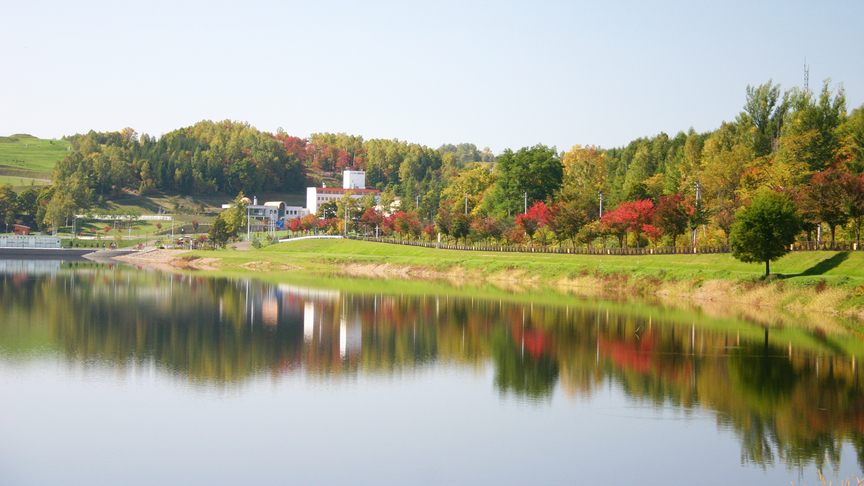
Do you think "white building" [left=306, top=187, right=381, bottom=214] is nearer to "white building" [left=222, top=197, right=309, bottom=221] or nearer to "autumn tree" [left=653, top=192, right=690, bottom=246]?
"white building" [left=222, top=197, right=309, bottom=221]

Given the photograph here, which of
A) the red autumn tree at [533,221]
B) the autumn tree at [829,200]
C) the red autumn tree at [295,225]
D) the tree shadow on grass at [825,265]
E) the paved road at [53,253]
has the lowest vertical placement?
the paved road at [53,253]

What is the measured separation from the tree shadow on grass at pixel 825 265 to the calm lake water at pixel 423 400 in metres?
11.7

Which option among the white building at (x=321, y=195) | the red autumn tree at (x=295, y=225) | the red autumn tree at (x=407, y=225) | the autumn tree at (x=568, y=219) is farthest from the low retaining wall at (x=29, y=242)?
the autumn tree at (x=568, y=219)

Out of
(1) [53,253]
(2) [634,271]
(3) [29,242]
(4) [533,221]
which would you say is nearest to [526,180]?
(4) [533,221]

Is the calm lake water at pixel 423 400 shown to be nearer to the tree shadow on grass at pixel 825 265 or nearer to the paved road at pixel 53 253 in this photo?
the tree shadow on grass at pixel 825 265

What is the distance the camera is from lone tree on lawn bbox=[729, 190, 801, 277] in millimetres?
46812

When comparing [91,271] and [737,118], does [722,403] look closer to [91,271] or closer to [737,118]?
[91,271]

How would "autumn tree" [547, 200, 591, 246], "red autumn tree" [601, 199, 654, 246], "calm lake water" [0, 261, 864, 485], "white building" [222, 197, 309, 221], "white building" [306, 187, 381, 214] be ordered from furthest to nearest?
"white building" [306, 187, 381, 214], "white building" [222, 197, 309, 221], "autumn tree" [547, 200, 591, 246], "red autumn tree" [601, 199, 654, 246], "calm lake water" [0, 261, 864, 485]

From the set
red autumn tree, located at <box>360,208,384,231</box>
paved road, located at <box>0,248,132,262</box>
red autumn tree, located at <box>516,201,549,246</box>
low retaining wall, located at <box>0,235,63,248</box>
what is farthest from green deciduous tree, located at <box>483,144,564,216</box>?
low retaining wall, located at <box>0,235,63,248</box>

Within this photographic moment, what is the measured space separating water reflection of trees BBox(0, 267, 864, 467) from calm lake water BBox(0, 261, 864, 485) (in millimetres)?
118

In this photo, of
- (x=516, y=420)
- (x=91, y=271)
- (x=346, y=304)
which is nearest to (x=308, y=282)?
(x=346, y=304)

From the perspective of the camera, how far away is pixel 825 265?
4825 cm

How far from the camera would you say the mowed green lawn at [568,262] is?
158 feet

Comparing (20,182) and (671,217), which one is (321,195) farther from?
(671,217)
